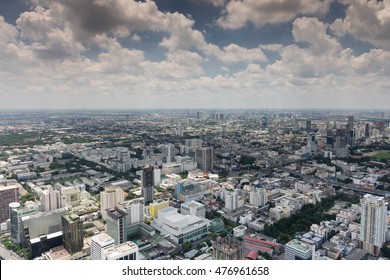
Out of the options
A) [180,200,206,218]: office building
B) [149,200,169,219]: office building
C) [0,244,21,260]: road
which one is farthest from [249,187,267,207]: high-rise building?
[0,244,21,260]: road

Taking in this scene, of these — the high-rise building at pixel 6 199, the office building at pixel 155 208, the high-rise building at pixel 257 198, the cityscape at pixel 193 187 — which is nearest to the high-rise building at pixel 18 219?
the cityscape at pixel 193 187

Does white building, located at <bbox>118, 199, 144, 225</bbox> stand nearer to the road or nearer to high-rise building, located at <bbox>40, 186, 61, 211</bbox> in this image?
high-rise building, located at <bbox>40, 186, 61, 211</bbox>

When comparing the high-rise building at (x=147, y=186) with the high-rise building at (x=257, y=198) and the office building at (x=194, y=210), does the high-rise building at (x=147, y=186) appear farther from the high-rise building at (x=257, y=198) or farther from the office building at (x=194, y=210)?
the high-rise building at (x=257, y=198)

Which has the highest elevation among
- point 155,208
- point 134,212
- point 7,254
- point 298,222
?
point 134,212

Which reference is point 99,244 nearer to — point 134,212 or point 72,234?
point 72,234

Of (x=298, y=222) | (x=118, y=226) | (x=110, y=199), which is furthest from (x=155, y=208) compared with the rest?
(x=298, y=222)

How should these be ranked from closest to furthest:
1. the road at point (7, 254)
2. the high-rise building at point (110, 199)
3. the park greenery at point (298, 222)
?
the road at point (7, 254) → the park greenery at point (298, 222) → the high-rise building at point (110, 199)
